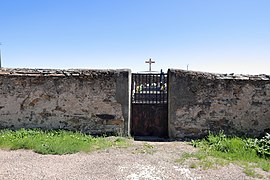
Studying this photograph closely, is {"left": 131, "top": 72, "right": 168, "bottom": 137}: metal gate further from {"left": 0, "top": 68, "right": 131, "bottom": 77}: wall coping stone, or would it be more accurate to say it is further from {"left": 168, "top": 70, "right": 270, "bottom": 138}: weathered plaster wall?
{"left": 0, "top": 68, "right": 131, "bottom": 77}: wall coping stone

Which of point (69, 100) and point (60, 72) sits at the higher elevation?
point (60, 72)

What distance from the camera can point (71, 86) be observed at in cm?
664

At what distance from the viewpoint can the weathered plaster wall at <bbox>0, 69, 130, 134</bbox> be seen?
6.61 m

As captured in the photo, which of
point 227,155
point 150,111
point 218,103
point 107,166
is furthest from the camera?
point 150,111

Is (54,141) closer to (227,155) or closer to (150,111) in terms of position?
(150,111)

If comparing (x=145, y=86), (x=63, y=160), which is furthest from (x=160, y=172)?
(x=145, y=86)

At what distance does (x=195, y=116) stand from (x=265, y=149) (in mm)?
1814

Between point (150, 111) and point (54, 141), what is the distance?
2.61 m

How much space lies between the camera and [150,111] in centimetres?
683

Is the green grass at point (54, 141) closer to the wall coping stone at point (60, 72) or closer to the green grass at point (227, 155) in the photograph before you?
the wall coping stone at point (60, 72)

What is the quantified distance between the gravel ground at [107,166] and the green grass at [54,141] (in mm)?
219

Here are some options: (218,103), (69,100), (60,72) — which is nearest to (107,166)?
(69,100)

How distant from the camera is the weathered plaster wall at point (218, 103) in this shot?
6539mm

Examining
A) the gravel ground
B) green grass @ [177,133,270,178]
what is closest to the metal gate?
green grass @ [177,133,270,178]
